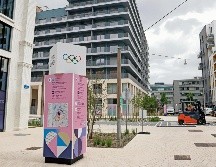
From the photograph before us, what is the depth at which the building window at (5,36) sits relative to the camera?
18.7 metres

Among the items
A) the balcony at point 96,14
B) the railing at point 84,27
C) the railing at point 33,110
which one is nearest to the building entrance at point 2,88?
the railing at point 84,27

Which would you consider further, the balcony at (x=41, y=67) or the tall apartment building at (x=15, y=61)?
the balcony at (x=41, y=67)

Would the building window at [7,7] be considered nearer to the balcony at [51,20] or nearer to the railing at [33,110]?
the balcony at [51,20]

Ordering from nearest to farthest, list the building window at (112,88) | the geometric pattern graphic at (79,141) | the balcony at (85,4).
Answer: the geometric pattern graphic at (79,141)
the building window at (112,88)
the balcony at (85,4)

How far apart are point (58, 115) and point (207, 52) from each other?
84.1 metres

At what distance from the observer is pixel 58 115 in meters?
8.45

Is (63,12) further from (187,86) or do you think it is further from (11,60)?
(187,86)

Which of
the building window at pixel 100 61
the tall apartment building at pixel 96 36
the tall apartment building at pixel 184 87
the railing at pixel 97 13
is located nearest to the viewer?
the tall apartment building at pixel 96 36

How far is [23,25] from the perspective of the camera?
2086cm

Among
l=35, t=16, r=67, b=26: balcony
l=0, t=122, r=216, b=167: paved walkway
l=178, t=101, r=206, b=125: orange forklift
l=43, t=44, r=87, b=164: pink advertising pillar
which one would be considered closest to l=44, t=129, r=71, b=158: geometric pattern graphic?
l=43, t=44, r=87, b=164: pink advertising pillar

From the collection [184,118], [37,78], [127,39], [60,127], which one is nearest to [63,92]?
[60,127]

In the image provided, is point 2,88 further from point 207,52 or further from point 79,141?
point 207,52

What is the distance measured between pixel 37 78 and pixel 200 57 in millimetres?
61867

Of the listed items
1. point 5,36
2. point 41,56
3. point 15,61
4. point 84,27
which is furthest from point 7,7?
point 41,56
